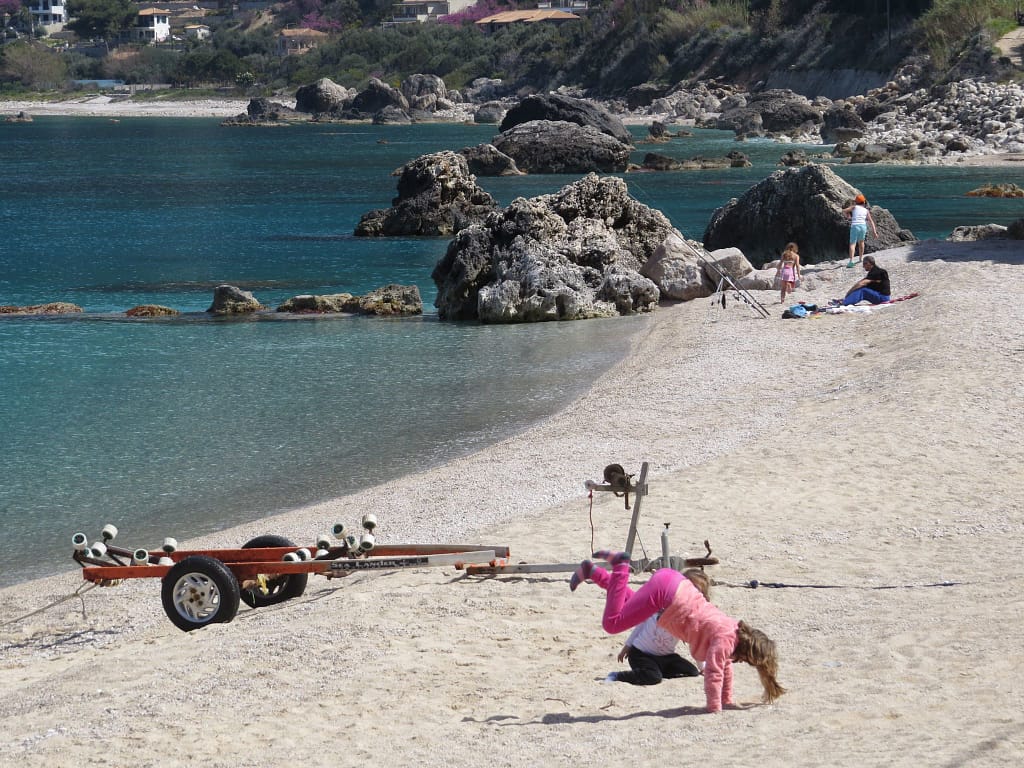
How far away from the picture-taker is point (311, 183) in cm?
7312

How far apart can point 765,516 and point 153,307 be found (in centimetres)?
2174

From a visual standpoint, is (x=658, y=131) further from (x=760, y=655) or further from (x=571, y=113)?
(x=760, y=655)

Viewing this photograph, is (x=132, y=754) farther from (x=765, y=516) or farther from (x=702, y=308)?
(x=702, y=308)

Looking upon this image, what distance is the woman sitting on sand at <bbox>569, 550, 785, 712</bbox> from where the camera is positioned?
7980 millimetres

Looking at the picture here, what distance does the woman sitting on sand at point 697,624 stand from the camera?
26.2ft

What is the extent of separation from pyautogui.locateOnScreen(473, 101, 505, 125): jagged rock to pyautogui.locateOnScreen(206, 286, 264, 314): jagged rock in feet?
352

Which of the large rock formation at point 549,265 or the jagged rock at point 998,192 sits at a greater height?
the jagged rock at point 998,192

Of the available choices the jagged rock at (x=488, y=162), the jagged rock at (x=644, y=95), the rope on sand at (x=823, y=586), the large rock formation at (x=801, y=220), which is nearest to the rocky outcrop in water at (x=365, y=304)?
the large rock formation at (x=801, y=220)

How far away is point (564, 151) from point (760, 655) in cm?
6870

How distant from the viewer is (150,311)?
102 feet

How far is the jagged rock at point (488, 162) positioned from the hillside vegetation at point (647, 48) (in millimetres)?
33342

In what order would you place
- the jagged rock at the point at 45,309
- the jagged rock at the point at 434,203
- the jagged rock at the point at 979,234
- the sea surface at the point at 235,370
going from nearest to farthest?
the sea surface at the point at 235,370 < the jagged rock at the point at 45,309 < the jagged rock at the point at 979,234 < the jagged rock at the point at 434,203

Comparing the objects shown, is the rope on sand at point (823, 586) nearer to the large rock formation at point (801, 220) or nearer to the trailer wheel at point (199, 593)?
the trailer wheel at point (199, 593)

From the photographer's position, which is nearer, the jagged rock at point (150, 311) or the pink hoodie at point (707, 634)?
the pink hoodie at point (707, 634)
